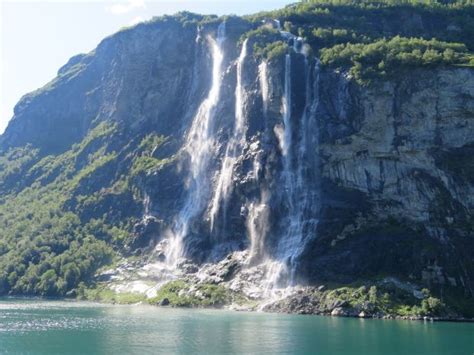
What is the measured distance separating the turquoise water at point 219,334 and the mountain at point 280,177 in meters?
Answer: 9.93

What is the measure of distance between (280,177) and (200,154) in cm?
2345

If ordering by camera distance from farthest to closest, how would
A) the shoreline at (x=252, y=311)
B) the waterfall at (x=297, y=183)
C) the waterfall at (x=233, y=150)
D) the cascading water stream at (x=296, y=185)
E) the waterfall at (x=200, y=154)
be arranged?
the waterfall at (x=200, y=154) < the waterfall at (x=233, y=150) < the waterfall at (x=297, y=183) < the cascading water stream at (x=296, y=185) < the shoreline at (x=252, y=311)

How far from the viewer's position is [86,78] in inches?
6811

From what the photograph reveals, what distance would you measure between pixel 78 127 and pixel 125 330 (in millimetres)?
114664

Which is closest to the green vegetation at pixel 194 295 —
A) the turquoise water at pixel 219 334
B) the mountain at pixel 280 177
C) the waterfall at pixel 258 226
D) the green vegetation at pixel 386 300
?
the mountain at pixel 280 177

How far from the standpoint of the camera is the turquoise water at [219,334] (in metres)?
47.8

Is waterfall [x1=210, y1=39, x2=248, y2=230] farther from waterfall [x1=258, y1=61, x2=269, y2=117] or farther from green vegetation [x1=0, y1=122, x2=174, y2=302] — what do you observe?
green vegetation [x1=0, y1=122, x2=174, y2=302]

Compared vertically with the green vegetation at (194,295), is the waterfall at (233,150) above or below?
above

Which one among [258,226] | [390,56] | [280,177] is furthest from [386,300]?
[390,56]

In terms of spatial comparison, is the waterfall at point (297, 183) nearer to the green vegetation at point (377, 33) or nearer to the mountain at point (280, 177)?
the mountain at point (280, 177)

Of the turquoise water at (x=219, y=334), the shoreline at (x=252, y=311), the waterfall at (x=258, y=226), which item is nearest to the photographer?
the turquoise water at (x=219, y=334)

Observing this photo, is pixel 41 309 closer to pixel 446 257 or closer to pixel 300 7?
pixel 446 257

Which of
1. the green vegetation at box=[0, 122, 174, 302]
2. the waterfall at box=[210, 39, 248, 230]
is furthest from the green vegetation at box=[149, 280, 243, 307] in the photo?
the waterfall at box=[210, 39, 248, 230]

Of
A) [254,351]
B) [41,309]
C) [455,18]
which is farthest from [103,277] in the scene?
[455,18]
